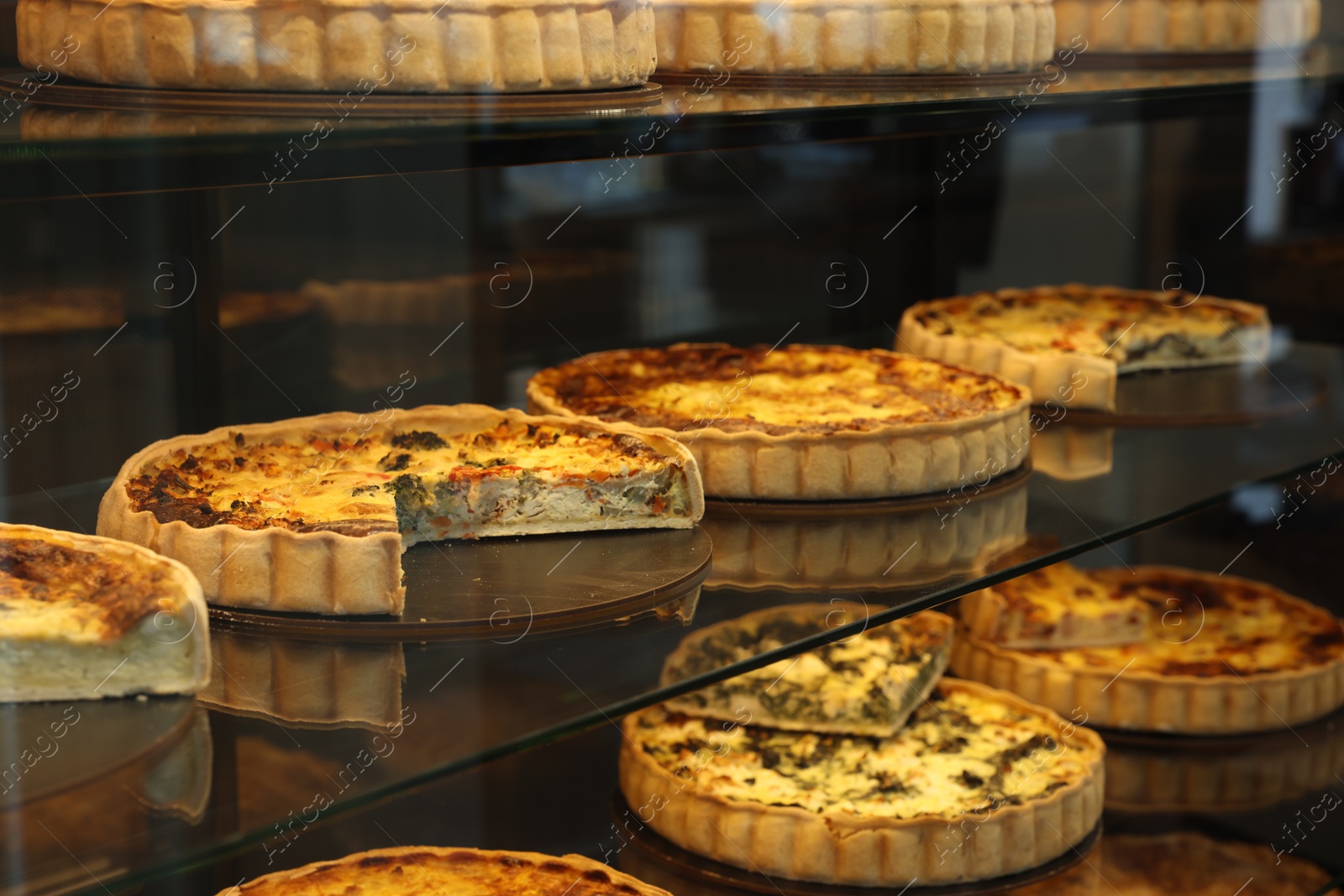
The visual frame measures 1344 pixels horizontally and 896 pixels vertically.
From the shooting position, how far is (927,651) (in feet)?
8.48

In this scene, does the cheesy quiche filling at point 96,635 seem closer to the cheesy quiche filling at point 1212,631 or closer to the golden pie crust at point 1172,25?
the cheesy quiche filling at point 1212,631

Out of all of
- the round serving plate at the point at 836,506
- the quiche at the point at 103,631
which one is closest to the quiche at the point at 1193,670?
the round serving plate at the point at 836,506

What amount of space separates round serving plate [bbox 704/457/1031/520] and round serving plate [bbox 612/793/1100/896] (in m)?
0.55

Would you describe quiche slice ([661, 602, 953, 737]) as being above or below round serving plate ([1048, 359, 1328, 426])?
below

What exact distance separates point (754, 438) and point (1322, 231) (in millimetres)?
2104

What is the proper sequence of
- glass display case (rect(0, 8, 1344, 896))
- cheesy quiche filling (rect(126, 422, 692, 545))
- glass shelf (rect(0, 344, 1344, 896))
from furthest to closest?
cheesy quiche filling (rect(126, 422, 692, 545))
glass display case (rect(0, 8, 1344, 896))
glass shelf (rect(0, 344, 1344, 896))

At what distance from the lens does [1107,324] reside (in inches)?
116

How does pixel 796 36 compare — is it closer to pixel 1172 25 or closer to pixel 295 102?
pixel 295 102

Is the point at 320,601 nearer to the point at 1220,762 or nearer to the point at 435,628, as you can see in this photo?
the point at 435,628

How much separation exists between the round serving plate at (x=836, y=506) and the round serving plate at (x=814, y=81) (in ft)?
1.98

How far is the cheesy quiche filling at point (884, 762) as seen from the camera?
220 cm

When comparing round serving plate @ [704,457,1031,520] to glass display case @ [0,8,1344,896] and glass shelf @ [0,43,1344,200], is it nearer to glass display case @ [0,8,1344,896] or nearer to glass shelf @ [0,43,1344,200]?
glass display case @ [0,8,1344,896]

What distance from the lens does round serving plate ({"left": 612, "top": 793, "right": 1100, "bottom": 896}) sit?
2.07m

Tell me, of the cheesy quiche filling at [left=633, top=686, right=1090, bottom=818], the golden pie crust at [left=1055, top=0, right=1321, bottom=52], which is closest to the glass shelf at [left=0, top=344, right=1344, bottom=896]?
the cheesy quiche filling at [left=633, top=686, right=1090, bottom=818]
